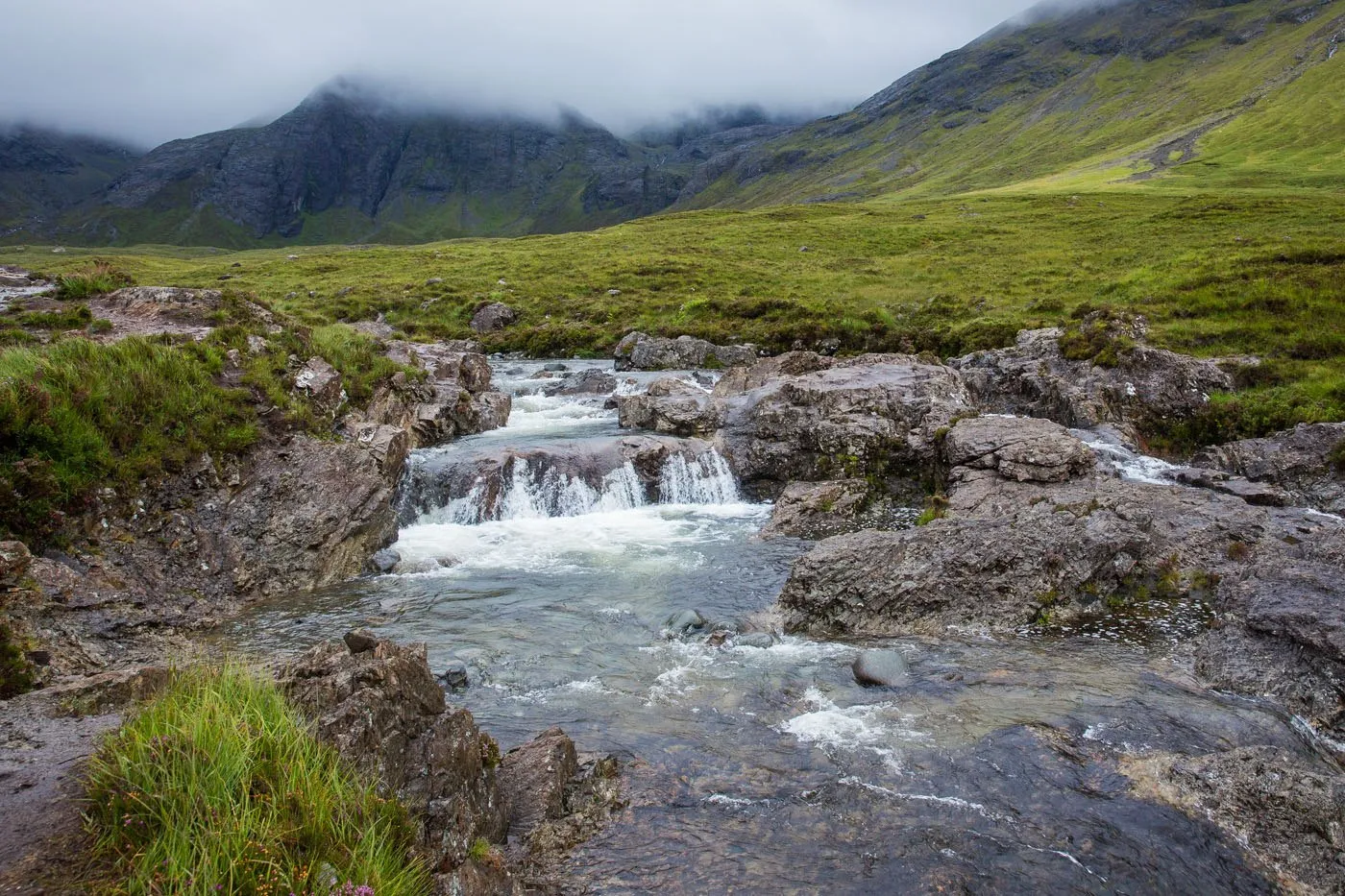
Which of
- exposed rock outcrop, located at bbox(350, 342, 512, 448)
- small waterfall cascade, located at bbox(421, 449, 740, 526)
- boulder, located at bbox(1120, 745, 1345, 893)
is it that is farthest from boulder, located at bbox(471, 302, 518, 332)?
boulder, located at bbox(1120, 745, 1345, 893)

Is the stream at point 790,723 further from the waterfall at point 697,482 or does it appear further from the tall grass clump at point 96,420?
the waterfall at point 697,482

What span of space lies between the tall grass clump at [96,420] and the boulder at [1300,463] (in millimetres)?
27740

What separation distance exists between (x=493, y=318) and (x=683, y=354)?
79.2ft

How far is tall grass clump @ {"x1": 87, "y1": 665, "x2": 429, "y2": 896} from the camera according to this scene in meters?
4.28

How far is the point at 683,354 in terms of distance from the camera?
47344 millimetres

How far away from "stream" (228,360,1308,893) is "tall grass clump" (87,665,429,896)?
2844 millimetres

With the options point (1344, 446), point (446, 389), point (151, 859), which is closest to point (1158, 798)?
point (151, 859)

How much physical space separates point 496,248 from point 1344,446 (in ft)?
342

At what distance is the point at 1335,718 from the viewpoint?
31.4 feet

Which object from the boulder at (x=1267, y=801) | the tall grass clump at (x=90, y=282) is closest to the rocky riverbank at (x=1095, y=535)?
the boulder at (x=1267, y=801)

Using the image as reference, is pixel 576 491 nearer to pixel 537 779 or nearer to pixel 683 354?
pixel 537 779

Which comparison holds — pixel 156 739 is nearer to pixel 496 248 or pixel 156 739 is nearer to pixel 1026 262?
pixel 1026 262

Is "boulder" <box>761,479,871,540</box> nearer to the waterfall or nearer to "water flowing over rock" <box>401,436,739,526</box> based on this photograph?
the waterfall

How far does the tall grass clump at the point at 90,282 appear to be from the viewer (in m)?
→ 23.8
